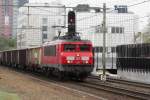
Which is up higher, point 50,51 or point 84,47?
point 84,47

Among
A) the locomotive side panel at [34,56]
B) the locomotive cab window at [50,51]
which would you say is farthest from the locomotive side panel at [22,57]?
the locomotive cab window at [50,51]

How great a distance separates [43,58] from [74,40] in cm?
564

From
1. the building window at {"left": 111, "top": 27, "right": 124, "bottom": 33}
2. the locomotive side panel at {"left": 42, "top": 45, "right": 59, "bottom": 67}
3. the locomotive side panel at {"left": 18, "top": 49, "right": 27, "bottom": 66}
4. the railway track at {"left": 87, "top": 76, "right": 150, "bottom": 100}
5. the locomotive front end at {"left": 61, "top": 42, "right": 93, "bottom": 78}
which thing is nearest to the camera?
the railway track at {"left": 87, "top": 76, "right": 150, "bottom": 100}

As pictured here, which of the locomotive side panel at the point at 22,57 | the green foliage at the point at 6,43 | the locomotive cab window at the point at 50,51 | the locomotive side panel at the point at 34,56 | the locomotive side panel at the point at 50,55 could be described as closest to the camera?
the locomotive side panel at the point at 50,55

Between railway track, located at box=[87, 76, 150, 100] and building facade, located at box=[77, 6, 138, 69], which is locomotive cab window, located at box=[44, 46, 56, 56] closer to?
railway track, located at box=[87, 76, 150, 100]

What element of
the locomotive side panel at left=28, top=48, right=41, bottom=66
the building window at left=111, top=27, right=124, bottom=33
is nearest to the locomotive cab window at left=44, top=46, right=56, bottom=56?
the locomotive side panel at left=28, top=48, right=41, bottom=66

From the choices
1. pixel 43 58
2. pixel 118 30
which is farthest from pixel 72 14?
pixel 118 30

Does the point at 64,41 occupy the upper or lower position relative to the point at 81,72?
upper

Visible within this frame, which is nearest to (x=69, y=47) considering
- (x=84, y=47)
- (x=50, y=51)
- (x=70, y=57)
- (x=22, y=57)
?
(x=70, y=57)

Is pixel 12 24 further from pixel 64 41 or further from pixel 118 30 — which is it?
pixel 64 41

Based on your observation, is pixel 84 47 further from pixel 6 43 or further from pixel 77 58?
pixel 6 43

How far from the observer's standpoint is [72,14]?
39156 mm

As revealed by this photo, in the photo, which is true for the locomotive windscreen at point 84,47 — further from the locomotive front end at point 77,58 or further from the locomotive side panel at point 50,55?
the locomotive side panel at point 50,55

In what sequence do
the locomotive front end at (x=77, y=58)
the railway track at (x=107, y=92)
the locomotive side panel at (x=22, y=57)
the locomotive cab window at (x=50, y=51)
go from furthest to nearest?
the locomotive side panel at (x=22, y=57)
the locomotive cab window at (x=50, y=51)
the locomotive front end at (x=77, y=58)
the railway track at (x=107, y=92)
